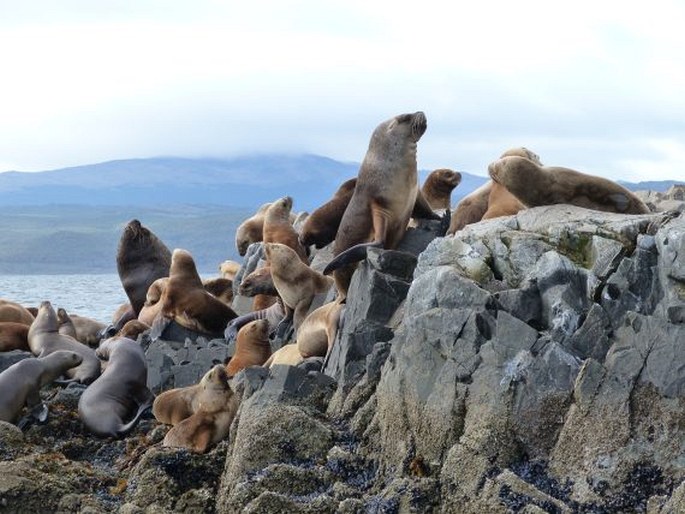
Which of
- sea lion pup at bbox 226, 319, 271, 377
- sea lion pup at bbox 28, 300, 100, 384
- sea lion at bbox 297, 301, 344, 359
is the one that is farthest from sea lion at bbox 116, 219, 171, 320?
sea lion at bbox 297, 301, 344, 359

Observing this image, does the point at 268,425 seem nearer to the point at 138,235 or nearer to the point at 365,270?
the point at 365,270

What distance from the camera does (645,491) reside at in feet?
24.8

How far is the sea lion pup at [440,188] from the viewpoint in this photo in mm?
14922

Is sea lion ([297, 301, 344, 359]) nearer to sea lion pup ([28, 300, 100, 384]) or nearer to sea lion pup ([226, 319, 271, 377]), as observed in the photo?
sea lion pup ([226, 319, 271, 377])

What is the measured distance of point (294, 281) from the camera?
521 inches

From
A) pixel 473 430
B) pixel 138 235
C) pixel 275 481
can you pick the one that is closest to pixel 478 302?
pixel 473 430

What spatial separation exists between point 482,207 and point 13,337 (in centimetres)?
661

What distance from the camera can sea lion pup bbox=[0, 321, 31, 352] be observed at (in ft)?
51.5

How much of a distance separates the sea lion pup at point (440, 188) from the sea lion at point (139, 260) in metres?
4.99

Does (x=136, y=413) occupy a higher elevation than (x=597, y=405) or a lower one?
lower

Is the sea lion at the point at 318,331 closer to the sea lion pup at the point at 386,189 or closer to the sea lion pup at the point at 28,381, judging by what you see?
the sea lion pup at the point at 386,189

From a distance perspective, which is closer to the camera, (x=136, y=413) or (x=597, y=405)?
(x=597, y=405)

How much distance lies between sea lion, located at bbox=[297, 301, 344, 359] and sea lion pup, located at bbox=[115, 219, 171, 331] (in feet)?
21.6

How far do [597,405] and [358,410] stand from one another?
7.06 ft
